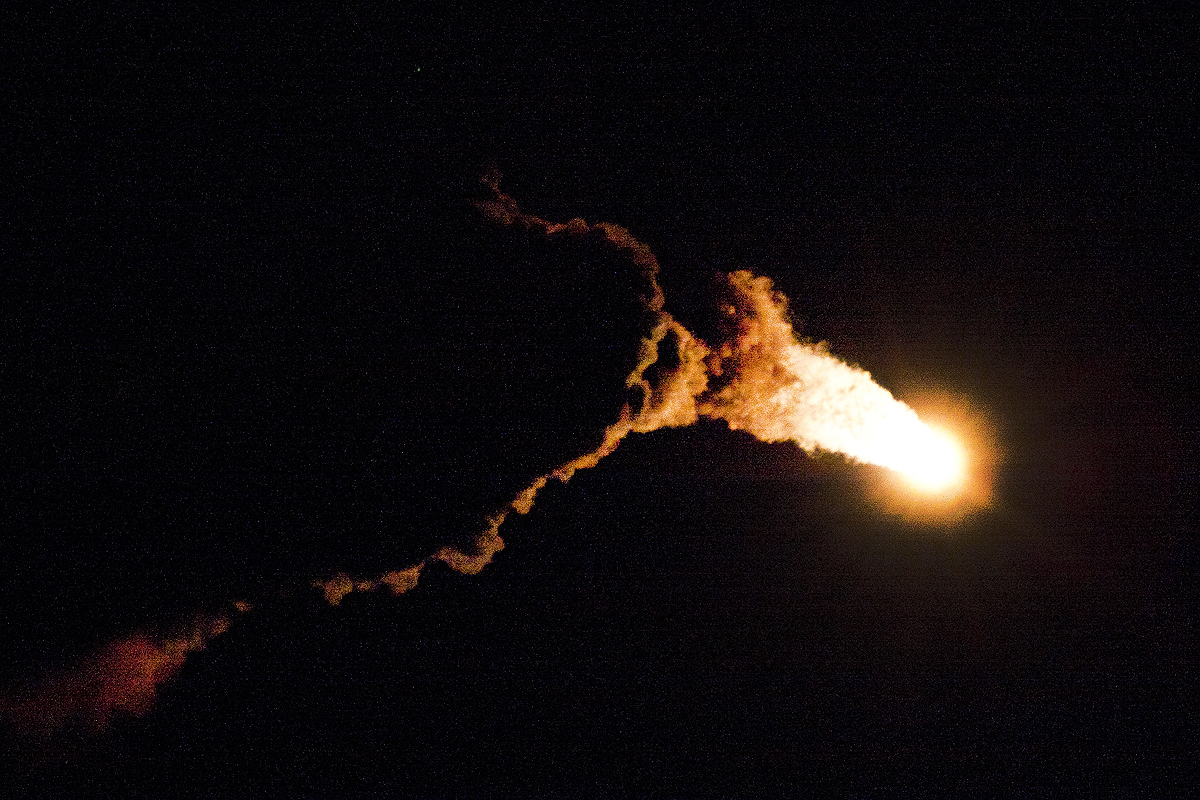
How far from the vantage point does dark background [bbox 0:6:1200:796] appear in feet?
11.4

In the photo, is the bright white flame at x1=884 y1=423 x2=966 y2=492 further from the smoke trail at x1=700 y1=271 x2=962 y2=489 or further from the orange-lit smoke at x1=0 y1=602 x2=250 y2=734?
the orange-lit smoke at x1=0 y1=602 x2=250 y2=734

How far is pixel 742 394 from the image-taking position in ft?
11.8

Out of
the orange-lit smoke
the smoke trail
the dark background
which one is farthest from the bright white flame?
the orange-lit smoke

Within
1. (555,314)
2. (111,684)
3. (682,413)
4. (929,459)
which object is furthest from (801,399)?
(111,684)

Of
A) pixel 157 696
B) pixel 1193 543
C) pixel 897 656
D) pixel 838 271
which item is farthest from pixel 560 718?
pixel 1193 543

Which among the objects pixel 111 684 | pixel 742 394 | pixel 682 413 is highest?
pixel 742 394

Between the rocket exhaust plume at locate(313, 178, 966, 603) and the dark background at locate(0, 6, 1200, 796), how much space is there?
11 centimetres

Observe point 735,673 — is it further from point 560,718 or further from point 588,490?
point 588,490

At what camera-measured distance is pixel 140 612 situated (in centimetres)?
362

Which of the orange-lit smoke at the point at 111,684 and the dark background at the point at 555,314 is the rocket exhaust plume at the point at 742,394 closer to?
the dark background at the point at 555,314

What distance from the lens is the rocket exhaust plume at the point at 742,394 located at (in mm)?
3480

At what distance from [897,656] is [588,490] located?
2.35m

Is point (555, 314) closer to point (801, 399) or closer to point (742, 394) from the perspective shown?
point (742, 394)

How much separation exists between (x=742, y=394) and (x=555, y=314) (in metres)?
1.32
